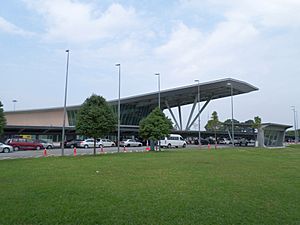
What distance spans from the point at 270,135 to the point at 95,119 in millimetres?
47235

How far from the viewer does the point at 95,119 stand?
28000 millimetres

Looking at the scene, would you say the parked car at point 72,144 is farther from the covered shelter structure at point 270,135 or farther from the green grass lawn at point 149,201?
the green grass lawn at point 149,201

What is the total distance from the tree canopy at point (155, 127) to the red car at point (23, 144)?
1660 centimetres

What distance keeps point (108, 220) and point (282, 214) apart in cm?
370

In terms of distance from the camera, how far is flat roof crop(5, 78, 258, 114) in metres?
63.2

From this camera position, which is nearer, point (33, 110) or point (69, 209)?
point (69, 209)

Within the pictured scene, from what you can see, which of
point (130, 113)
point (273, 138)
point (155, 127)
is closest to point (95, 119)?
point (155, 127)

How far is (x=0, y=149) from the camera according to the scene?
116 feet

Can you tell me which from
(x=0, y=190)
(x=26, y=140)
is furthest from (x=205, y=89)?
(x=0, y=190)

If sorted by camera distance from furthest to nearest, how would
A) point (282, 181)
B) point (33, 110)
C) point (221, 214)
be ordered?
1. point (33, 110)
2. point (282, 181)
3. point (221, 214)

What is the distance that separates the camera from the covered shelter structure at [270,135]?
192 feet

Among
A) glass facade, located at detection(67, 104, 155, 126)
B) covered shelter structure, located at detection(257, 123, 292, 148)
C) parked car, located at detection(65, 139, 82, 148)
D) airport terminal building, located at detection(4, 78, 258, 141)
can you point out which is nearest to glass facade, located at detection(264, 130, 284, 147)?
covered shelter structure, located at detection(257, 123, 292, 148)

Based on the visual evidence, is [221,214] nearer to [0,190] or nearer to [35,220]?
[35,220]

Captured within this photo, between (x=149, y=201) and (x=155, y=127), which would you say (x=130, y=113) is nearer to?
(x=155, y=127)
